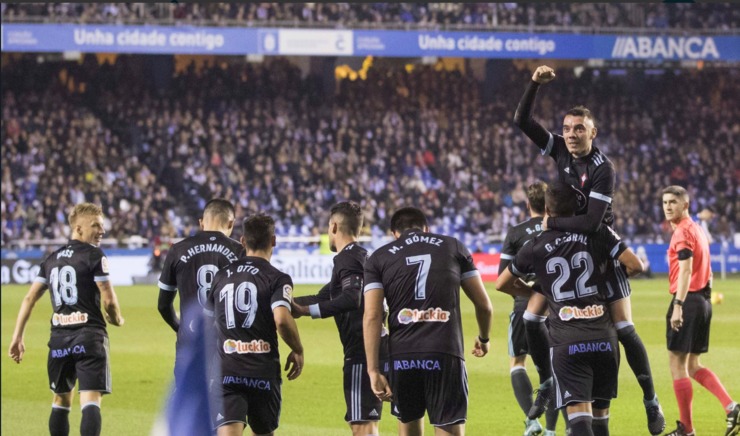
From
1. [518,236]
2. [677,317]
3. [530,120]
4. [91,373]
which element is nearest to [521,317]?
[518,236]

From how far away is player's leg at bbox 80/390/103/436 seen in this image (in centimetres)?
893

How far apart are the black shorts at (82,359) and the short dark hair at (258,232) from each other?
2355 mm

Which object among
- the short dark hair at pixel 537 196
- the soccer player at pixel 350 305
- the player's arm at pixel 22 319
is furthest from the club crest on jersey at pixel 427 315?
the player's arm at pixel 22 319

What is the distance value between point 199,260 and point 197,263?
0.03m

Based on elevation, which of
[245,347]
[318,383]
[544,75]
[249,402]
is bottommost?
[318,383]

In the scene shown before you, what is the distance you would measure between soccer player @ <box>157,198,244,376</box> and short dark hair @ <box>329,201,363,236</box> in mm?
1056

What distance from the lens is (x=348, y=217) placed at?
776 centimetres

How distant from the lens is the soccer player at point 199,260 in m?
8.55

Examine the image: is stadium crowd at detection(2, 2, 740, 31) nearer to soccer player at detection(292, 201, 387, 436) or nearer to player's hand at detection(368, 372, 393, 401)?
soccer player at detection(292, 201, 387, 436)

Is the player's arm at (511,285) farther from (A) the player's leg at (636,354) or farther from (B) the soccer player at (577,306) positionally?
(A) the player's leg at (636,354)

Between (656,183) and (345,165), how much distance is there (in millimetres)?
11549

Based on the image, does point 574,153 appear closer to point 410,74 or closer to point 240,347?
point 240,347

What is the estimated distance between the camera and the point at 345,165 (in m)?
41.2

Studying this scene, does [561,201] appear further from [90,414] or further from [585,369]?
[90,414]
